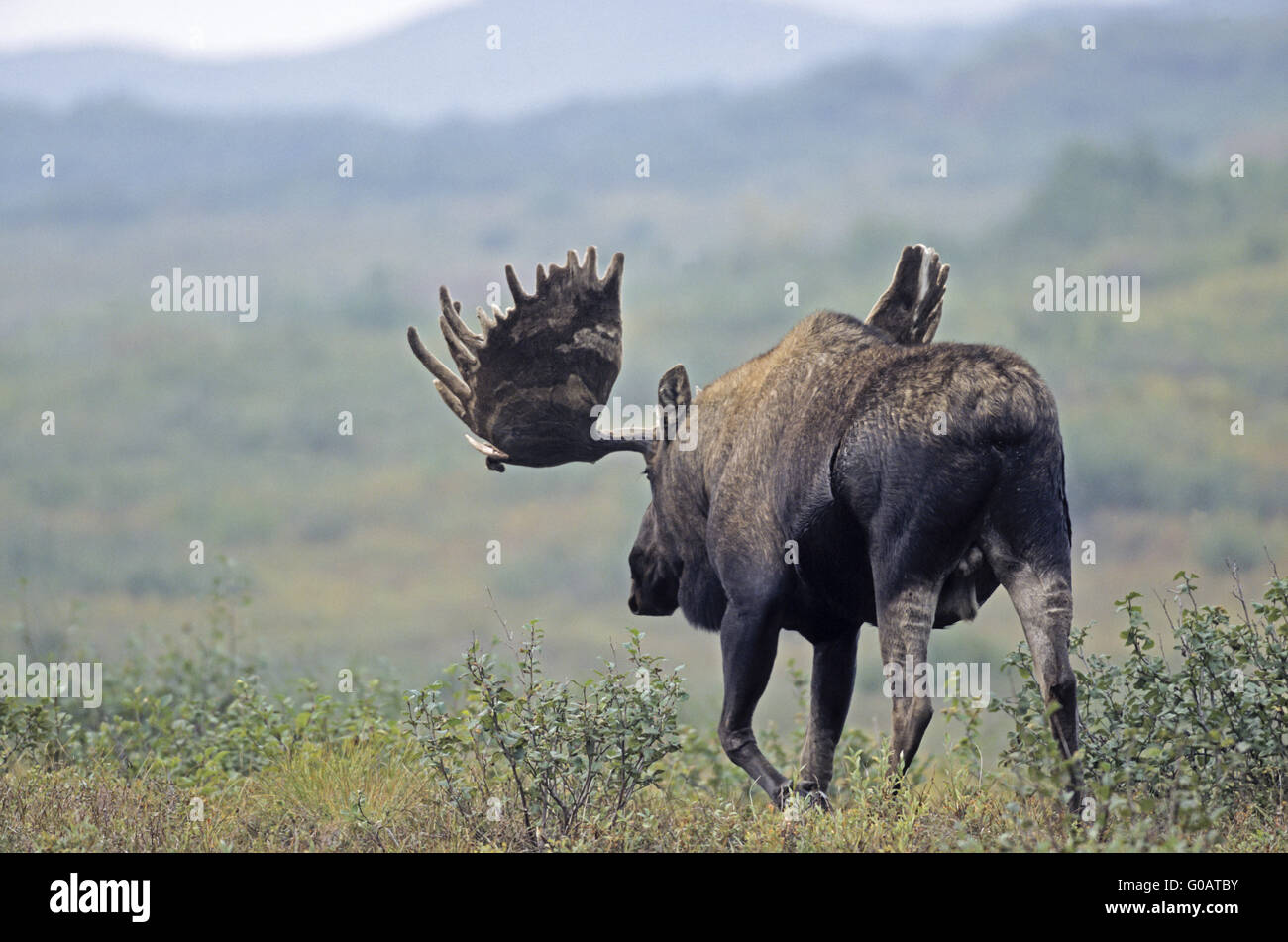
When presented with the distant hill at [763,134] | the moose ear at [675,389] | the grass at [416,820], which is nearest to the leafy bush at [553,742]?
the grass at [416,820]

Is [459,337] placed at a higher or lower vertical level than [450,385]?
higher

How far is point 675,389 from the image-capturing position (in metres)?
9.12

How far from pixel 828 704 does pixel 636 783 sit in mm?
1346

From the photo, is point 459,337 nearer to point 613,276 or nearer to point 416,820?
point 613,276

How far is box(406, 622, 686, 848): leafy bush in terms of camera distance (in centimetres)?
751

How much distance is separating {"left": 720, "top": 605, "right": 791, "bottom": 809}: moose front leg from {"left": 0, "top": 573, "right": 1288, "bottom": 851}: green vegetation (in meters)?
0.22

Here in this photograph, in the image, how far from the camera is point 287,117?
502ft

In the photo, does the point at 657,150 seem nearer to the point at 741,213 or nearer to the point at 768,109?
the point at 768,109

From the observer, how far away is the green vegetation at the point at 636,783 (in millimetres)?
7039

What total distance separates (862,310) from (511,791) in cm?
5064

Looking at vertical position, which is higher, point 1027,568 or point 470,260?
point 470,260

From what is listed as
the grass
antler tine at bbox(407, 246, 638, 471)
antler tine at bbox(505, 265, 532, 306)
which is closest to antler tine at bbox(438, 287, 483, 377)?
antler tine at bbox(407, 246, 638, 471)

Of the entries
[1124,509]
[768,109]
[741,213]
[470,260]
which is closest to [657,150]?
[768,109]

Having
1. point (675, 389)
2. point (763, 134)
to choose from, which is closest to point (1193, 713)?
point (675, 389)
